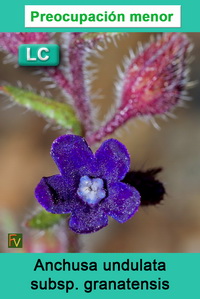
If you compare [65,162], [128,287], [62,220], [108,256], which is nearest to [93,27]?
[65,162]

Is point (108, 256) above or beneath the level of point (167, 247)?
beneath

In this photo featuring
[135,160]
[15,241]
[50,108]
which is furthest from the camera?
[135,160]

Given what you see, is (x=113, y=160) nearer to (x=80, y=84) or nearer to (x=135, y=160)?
(x=80, y=84)

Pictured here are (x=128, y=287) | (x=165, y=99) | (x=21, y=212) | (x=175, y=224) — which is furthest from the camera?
(x=175, y=224)

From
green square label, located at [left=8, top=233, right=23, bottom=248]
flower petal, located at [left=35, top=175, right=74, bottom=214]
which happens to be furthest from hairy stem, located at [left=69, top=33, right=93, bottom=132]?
green square label, located at [left=8, top=233, right=23, bottom=248]

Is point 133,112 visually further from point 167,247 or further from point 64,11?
point 167,247

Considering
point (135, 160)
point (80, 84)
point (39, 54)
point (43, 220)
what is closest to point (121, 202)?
point (43, 220)

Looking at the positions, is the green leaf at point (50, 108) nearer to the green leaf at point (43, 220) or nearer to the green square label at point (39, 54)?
the green square label at point (39, 54)

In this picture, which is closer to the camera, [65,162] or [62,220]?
[65,162]
